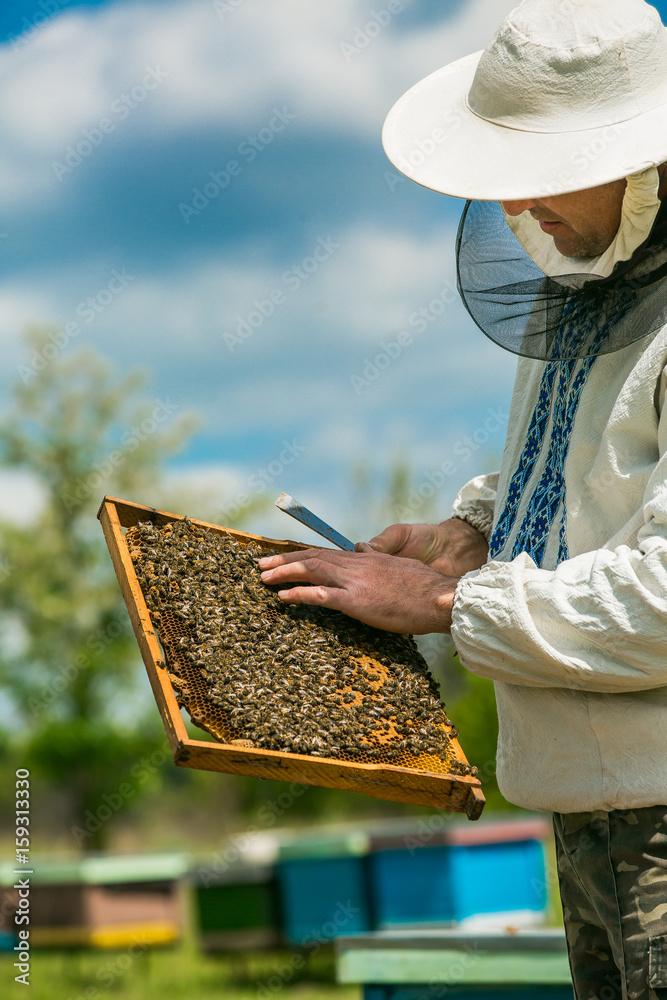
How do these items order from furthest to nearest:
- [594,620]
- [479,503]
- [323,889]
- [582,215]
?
[323,889]
[479,503]
[582,215]
[594,620]

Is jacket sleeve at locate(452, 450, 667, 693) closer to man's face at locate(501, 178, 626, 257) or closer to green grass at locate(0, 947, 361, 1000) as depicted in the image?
man's face at locate(501, 178, 626, 257)

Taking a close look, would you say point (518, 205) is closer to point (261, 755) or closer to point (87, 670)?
point (261, 755)

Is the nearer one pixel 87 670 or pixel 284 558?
pixel 284 558

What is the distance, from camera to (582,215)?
2.28m

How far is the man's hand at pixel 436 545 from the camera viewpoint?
313cm

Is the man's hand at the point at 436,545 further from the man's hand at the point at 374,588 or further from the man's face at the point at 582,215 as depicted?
the man's face at the point at 582,215

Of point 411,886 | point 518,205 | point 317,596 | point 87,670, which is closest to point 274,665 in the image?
point 317,596

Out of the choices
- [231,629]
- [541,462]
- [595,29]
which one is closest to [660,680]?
[541,462]

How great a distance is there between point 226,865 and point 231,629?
7186mm

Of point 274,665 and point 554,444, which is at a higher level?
point 554,444

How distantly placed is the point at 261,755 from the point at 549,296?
142cm

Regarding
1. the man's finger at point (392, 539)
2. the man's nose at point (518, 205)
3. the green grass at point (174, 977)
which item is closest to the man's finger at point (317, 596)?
the man's finger at point (392, 539)

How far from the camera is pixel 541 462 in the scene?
258 cm

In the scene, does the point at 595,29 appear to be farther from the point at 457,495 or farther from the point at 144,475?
the point at 144,475
